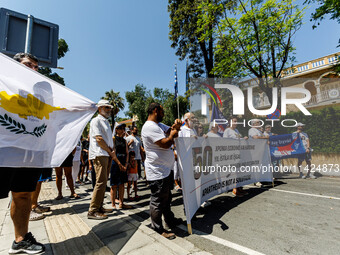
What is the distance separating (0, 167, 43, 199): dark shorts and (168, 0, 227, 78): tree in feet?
45.8

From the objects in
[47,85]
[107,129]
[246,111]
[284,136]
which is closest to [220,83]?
Answer: [246,111]

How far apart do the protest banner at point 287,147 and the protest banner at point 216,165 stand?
3.21 m

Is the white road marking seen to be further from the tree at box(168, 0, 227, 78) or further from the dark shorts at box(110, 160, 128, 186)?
the tree at box(168, 0, 227, 78)

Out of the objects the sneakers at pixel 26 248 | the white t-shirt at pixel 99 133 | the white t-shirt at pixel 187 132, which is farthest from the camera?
the white t-shirt at pixel 187 132

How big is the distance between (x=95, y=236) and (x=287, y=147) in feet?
29.1

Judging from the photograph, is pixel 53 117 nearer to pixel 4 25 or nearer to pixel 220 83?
pixel 4 25

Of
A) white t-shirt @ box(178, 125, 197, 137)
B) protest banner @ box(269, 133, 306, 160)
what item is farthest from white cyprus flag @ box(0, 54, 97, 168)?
protest banner @ box(269, 133, 306, 160)

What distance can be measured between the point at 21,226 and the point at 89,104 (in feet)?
5.64

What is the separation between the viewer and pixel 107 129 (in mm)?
3344

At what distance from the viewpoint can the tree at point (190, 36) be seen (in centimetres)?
1518

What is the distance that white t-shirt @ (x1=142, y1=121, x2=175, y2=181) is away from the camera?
259 centimetres

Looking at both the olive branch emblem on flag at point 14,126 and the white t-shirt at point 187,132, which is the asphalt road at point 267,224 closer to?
the white t-shirt at point 187,132

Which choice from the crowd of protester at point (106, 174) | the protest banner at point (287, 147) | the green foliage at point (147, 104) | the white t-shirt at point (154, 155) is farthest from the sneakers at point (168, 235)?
the green foliage at point (147, 104)

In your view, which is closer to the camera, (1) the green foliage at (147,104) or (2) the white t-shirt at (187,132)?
(2) the white t-shirt at (187,132)
